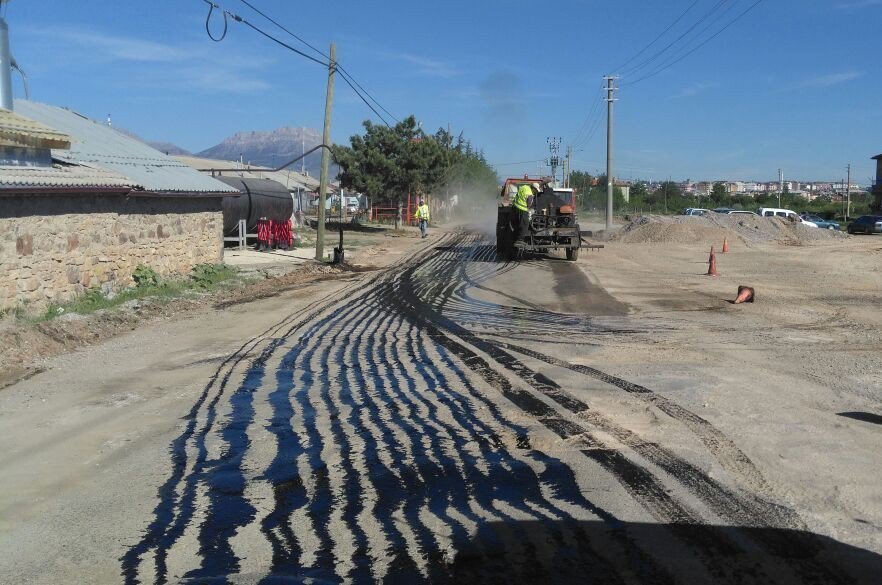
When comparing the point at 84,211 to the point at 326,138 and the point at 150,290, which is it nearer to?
the point at 150,290

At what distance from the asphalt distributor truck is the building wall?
9673 millimetres

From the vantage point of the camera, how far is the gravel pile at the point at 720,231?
3749cm

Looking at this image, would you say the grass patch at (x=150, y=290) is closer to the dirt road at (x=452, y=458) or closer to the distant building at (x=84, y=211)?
the distant building at (x=84, y=211)

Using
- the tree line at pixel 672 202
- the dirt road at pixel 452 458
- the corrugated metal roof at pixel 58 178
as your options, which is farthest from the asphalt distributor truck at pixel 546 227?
the tree line at pixel 672 202

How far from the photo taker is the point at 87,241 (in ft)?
51.0

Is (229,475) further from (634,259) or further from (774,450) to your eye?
(634,259)

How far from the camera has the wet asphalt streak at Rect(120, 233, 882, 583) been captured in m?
4.39

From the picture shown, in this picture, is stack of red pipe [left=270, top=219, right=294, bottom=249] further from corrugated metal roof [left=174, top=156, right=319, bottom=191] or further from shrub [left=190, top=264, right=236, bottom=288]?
shrub [left=190, top=264, right=236, bottom=288]

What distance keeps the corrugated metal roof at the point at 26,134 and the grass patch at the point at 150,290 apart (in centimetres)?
273

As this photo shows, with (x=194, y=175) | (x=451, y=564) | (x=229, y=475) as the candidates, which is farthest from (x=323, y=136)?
(x=451, y=564)

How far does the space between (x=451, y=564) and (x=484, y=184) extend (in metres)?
83.1

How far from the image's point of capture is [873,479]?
560cm

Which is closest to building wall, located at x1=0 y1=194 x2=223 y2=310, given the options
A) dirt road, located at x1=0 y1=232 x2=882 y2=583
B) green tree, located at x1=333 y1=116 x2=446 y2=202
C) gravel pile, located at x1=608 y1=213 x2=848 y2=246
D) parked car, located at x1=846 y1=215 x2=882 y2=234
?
dirt road, located at x1=0 y1=232 x2=882 y2=583

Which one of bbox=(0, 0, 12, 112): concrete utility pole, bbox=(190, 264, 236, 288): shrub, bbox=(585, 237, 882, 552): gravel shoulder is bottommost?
bbox=(585, 237, 882, 552): gravel shoulder
